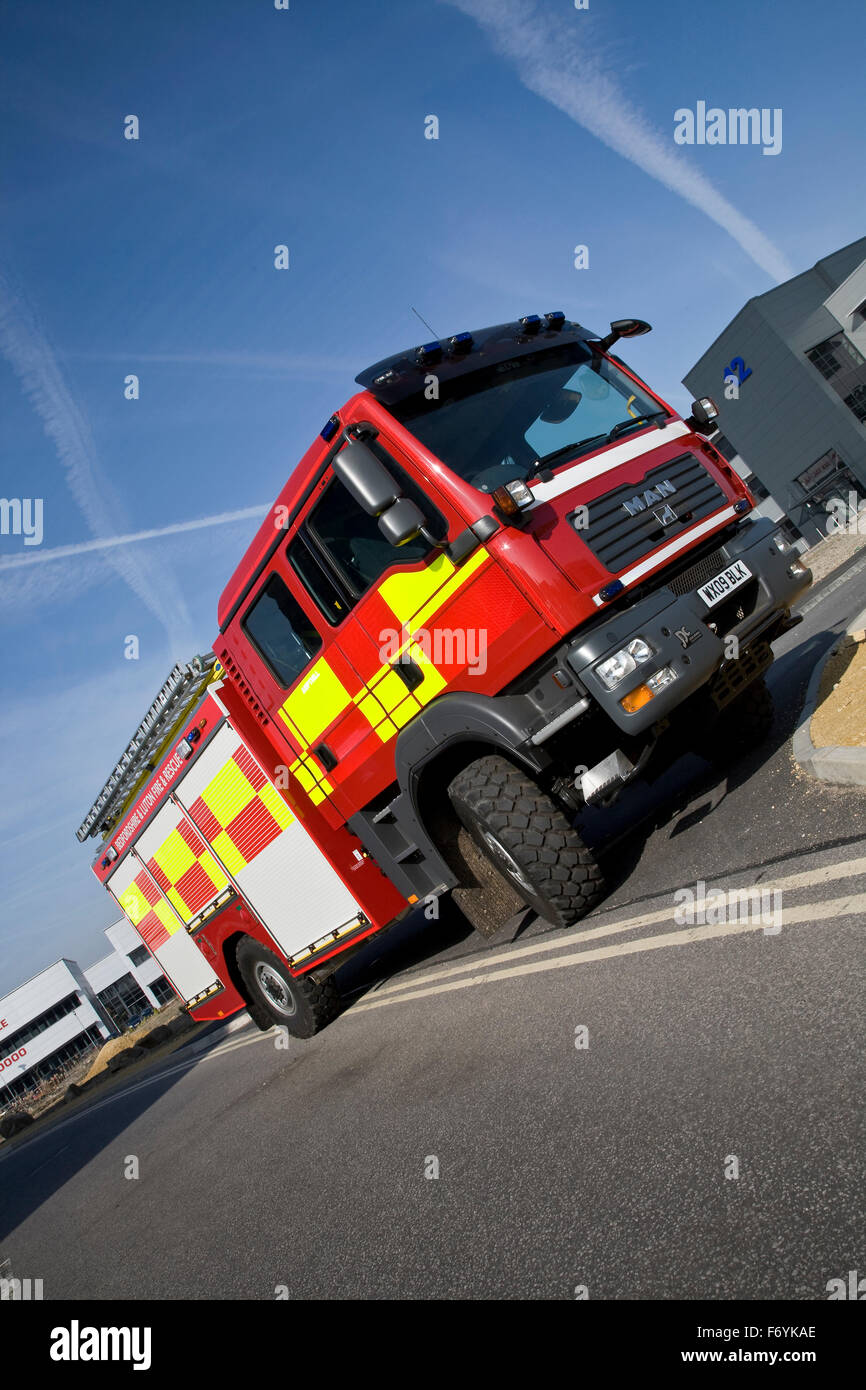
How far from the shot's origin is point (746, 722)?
591cm

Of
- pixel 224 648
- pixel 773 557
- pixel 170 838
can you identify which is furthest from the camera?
pixel 170 838

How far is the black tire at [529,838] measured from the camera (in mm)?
4766

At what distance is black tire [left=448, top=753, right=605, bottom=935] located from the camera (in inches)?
188

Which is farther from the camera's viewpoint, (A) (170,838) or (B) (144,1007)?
(B) (144,1007)

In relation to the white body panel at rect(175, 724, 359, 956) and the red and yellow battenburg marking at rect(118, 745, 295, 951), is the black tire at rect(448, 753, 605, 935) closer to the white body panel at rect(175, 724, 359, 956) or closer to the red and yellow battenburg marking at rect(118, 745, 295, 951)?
the white body panel at rect(175, 724, 359, 956)

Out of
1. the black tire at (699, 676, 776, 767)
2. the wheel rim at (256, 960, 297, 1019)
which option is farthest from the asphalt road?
the wheel rim at (256, 960, 297, 1019)

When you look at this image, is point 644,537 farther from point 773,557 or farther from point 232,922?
point 232,922

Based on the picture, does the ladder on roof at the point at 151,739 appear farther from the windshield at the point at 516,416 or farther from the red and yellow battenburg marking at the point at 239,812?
the windshield at the point at 516,416

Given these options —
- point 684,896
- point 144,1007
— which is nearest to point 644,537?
point 684,896

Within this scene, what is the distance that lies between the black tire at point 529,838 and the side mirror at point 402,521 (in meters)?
1.37

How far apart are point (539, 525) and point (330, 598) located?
1680mm

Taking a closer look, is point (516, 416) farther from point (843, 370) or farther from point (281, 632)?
point (843, 370)

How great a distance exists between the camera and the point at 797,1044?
2.65m
